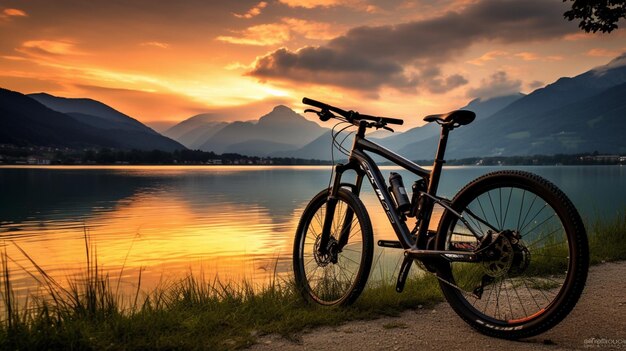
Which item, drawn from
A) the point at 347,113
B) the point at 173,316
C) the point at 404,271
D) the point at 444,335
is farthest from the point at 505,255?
the point at 173,316

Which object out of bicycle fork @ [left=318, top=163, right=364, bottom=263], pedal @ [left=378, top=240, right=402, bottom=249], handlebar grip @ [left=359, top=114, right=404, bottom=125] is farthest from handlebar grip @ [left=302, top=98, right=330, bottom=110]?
pedal @ [left=378, top=240, right=402, bottom=249]

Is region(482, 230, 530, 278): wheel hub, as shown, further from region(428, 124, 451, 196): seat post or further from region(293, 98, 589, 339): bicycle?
region(428, 124, 451, 196): seat post

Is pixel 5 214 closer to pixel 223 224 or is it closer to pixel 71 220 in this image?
pixel 71 220

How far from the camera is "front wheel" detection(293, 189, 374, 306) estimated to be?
492 centimetres

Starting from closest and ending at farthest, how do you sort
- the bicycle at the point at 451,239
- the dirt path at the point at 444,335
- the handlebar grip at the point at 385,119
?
the bicycle at the point at 451,239 < the dirt path at the point at 444,335 < the handlebar grip at the point at 385,119

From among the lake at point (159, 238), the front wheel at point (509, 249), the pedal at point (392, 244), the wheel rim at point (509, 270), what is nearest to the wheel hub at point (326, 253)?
the pedal at point (392, 244)

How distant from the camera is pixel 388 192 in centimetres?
502

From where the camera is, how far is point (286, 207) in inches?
1708

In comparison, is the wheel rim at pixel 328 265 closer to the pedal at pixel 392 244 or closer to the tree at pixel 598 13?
the pedal at pixel 392 244

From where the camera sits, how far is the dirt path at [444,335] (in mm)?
3926

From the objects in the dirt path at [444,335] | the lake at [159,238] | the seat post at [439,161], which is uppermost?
the seat post at [439,161]

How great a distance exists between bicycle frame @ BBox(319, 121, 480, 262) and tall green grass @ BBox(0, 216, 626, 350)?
Result: 802 millimetres

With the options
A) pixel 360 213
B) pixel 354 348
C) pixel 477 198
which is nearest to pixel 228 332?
pixel 354 348

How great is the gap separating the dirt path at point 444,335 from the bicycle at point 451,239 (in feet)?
0.60
